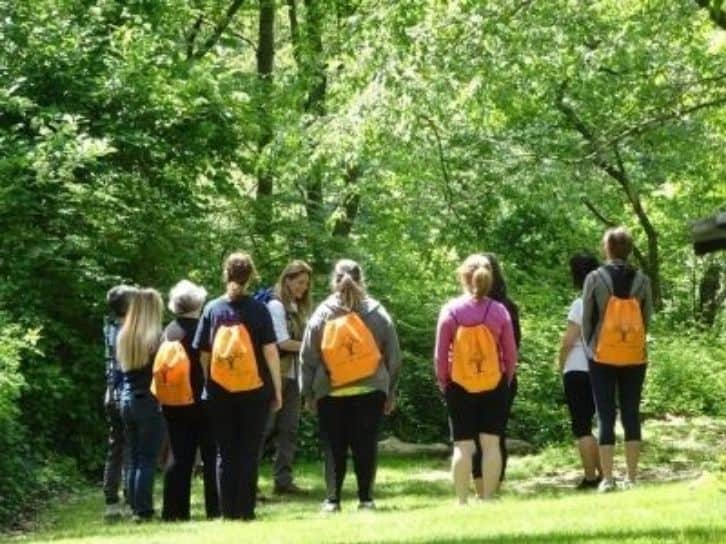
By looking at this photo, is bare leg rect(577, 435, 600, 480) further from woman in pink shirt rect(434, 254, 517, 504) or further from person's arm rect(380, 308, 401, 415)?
person's arm rect(380, 308, 401, 415)

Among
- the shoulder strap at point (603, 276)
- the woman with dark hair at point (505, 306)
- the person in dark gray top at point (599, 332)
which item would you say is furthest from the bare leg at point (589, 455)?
the shoulder strap at point (603, 276)

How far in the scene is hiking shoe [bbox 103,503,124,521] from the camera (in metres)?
10.3

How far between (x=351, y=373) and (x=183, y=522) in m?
1.69

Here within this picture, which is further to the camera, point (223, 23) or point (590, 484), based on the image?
point (223, 23)

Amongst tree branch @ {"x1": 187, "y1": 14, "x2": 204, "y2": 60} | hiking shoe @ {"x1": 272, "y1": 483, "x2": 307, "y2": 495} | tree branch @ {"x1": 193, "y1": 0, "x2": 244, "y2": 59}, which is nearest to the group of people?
hiking shoe @ {"x1": 272, "y1": 483, "x2": 307, "y2": 495}

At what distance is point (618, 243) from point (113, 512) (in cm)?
461

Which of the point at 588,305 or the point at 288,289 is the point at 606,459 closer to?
the point at 588,305

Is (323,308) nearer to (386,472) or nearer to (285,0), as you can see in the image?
(386,472)

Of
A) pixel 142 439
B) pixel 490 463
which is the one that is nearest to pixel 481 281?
pixel 490 463

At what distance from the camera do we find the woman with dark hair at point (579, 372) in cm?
1059

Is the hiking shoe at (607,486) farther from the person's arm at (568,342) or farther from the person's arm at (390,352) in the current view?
the person's arm at (390,352)

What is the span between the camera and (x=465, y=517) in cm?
816

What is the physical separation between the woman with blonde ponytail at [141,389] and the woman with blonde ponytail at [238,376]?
74cm

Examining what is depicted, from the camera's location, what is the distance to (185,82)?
15797mm
